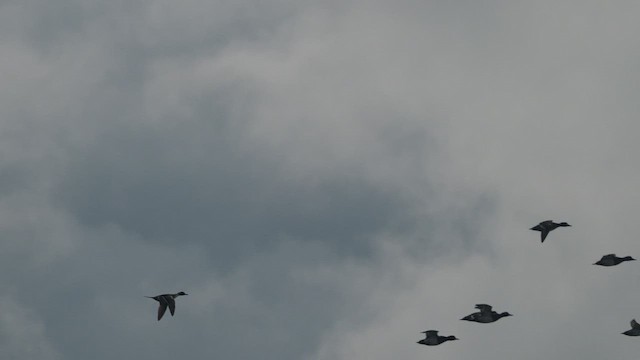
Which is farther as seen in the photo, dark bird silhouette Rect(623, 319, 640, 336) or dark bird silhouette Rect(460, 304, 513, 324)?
dark bird silhouette Rect(460, 304, 513, 324)

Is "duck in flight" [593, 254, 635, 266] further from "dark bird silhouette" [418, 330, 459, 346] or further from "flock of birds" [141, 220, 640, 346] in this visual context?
"dark bird silhouette" [418, 330, 459, 346]

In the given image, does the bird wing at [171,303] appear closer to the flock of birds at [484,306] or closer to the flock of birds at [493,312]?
the flock of birds at [484,306]

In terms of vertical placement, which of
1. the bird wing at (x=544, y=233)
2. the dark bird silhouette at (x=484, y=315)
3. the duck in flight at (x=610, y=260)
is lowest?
the dark bird silhouette at (x=484, y=315)

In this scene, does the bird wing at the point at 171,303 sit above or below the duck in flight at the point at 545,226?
below

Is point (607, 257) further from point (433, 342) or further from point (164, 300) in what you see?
point (164, 300)

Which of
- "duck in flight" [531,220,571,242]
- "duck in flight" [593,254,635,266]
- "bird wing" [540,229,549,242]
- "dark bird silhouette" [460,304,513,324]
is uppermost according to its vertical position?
"duck in flight" [531,220,571,242]

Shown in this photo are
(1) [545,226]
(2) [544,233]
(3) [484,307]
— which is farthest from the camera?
(1) [545,226]

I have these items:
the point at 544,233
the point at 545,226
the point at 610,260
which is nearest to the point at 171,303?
the point at 544,233

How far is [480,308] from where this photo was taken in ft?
568

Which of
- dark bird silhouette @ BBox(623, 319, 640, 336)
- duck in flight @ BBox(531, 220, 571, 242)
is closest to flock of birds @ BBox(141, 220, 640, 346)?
duck in flight @ BBox(531, 220, 571, 242)

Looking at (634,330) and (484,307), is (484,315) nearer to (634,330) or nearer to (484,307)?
(484,307)

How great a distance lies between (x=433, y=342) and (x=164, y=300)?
3968 cm

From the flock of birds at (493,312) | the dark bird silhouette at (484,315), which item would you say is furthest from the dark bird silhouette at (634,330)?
the dark bird silhouette at (484,315)

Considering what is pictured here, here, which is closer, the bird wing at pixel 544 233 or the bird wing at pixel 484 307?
the bird wing at pixel 484 307
